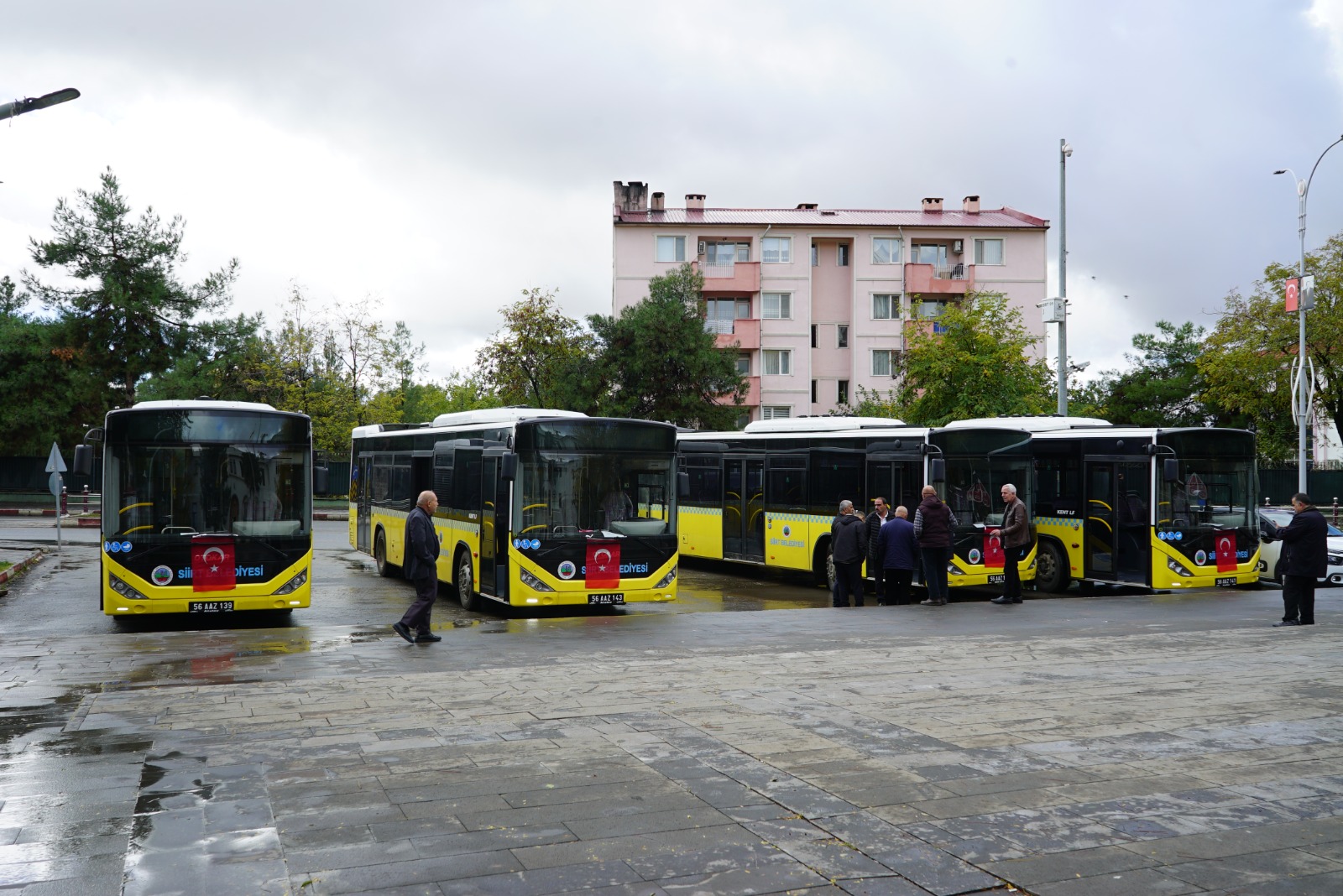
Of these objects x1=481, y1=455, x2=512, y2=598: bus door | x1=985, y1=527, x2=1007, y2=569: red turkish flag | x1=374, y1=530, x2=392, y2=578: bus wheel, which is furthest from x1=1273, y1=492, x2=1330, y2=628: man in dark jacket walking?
x1=374, y1=530, x2=392, y2=578: bus wheel

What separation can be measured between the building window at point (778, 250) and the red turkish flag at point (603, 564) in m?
43.5

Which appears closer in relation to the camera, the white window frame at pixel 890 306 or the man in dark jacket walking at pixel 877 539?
the man in dark jacket walking at pixel 877 539

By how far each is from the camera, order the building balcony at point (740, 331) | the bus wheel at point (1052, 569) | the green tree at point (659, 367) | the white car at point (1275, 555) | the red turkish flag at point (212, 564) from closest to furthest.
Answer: the red turkish flag at point (212, 564)
the bus wheel at point (1052, 569)
the white car at point (1275, 555)
the green tree at point (659, 367)
the building balcony at point (740, 331)

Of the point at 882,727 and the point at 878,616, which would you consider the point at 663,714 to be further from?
the point at 878,616

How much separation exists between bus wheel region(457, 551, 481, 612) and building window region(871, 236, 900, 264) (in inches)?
1722

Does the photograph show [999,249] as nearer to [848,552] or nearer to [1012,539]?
[1012,539]

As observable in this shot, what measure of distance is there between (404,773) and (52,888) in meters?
2.25

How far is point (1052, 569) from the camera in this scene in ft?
69.7

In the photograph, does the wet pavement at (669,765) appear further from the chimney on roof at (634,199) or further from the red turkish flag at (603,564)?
the chimney on roof at (634,199)

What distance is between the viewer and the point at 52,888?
199 inches

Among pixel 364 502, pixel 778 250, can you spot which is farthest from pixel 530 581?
pixel 778 250

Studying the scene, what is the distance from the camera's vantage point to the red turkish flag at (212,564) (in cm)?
1445

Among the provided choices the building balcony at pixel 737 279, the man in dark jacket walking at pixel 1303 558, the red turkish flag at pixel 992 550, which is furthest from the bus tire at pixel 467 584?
the building balcony at pixel 737 279

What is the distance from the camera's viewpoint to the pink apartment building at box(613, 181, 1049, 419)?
57188mm
